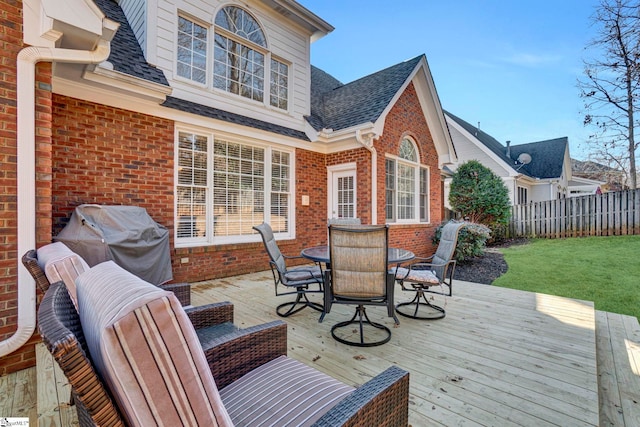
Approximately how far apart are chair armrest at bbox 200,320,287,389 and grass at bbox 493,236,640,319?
19.5ft

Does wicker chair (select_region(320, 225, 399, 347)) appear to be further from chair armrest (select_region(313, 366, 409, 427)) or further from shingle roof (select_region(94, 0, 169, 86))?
shingle roof (select_region(94, 0, 169, 86))

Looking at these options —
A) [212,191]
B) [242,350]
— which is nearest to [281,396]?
[242,350]

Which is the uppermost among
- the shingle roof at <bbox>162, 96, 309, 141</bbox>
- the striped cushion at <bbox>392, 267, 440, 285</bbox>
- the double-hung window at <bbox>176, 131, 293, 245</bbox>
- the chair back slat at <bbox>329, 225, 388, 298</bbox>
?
the shingle roof at <bbox>162, 96, 309, 141</bbox>

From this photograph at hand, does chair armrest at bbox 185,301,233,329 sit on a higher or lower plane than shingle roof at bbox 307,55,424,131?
lower

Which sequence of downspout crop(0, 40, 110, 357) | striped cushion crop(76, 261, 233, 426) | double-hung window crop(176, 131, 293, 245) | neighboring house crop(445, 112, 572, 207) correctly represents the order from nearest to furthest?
striped cushion crop(76, 261, 233, 426)
downspout crop(0, 40, 110, 357)
double-hung window crop(176, 131, 293, 245)
neighboring house crop(445, 112, 572, 207)

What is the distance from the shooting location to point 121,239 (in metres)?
3.71

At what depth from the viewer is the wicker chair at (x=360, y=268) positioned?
9.42 ft

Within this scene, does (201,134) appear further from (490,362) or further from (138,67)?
(490,362)

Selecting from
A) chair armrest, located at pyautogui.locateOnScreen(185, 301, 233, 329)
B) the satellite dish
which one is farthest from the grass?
the satellite dish

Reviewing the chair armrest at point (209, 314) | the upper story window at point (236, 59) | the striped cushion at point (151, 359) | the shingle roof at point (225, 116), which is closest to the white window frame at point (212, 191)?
the shingle roof at point (225, 116)

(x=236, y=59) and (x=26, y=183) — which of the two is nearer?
(x=26, y=183)

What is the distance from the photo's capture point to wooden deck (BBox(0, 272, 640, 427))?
2004 millimetres

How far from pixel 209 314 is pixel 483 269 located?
734cm

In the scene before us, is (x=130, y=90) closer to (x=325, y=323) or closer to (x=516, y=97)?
(x=325, y=323)
